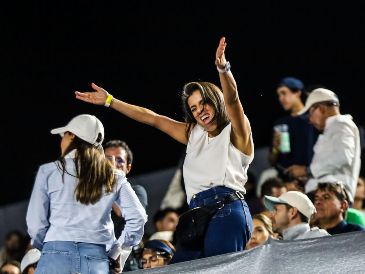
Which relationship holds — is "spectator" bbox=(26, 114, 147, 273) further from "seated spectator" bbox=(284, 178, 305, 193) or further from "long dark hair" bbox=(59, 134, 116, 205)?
"seated spectator" bbox=(284, 178, 305, 193)

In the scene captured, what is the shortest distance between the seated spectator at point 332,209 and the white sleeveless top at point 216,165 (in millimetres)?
1761

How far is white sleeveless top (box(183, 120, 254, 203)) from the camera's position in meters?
5.96

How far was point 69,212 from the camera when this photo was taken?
611cm

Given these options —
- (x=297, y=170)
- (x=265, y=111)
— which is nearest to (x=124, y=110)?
(x=297, y=170)

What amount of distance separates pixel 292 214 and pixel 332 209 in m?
0.66

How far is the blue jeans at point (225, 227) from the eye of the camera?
5848mm

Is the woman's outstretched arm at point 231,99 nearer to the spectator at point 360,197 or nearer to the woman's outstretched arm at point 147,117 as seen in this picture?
the woman's outstretched arm at point 147,117

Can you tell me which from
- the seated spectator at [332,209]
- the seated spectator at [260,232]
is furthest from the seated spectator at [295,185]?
the seated spectator at [260,232]

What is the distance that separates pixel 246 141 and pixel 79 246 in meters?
1.07

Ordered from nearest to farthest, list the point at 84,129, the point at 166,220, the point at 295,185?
the point at 84,129 < the point at 295,185 < the point at 166,220

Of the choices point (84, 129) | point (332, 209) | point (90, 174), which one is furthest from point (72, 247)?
point (332, 209)

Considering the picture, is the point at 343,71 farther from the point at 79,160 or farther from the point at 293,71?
the point at 79,160

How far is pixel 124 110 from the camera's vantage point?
658 cm

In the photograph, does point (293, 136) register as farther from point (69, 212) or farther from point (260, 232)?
point (69, 212)
